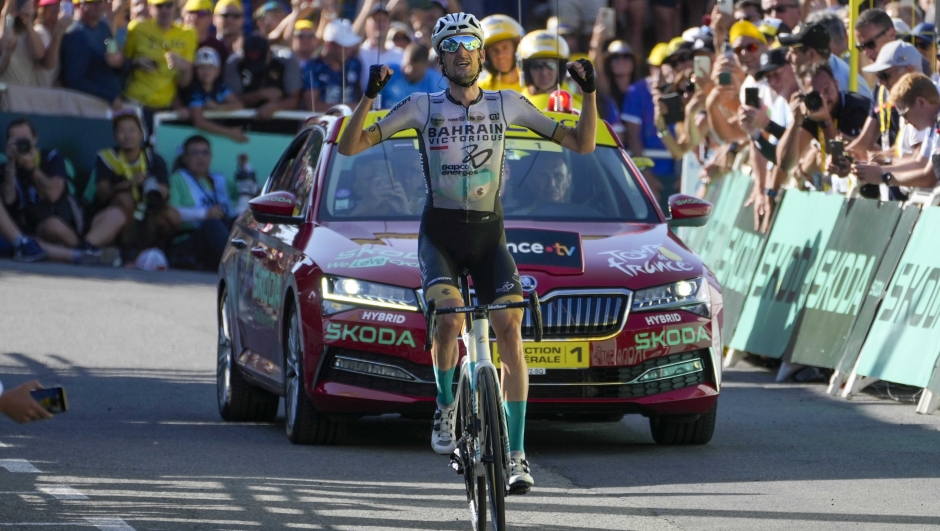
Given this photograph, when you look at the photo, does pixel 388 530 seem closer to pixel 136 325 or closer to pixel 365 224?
pixel 365 224

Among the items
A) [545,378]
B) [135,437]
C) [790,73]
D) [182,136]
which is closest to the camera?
[545,378]

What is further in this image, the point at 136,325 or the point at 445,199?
the point at 136,325

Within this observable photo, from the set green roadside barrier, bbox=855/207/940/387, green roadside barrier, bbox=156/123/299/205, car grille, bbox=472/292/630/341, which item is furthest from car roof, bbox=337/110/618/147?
green roadside barrier, bbox=156/123/299/205

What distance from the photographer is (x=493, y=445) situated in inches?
252

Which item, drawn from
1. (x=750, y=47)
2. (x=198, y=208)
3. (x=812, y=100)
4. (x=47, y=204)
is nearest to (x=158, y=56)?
(x=198, y=208)

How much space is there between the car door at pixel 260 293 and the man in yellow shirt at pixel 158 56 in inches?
353

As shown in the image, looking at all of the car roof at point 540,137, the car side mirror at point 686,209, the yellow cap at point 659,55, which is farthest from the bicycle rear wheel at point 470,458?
the yellow cap at point 659,55

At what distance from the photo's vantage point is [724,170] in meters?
14.9

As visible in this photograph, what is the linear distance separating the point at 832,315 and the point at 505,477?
5.95m

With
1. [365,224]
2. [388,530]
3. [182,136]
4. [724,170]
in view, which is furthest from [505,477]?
[182,136]

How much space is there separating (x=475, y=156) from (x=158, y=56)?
12916mm

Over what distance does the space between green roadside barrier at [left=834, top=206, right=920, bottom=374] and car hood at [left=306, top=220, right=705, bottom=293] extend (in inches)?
91.5

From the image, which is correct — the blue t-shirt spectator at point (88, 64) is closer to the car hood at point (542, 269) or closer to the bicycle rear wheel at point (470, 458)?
the car hood at point (542, 269)

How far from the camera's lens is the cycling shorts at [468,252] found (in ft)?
23.3
